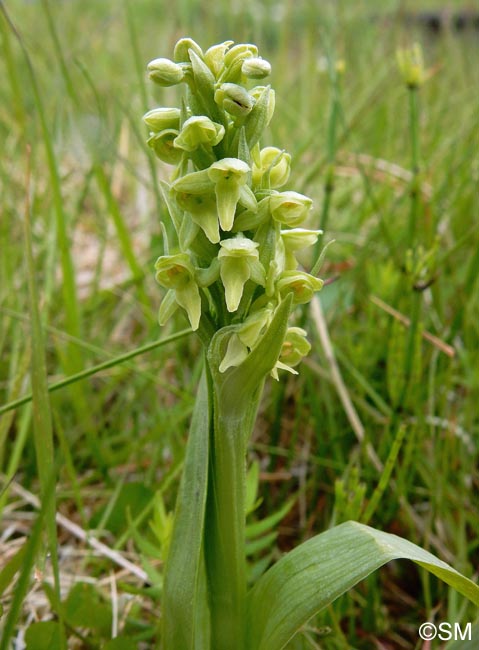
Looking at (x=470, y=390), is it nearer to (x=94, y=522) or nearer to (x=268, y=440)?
(x=268, y=440)

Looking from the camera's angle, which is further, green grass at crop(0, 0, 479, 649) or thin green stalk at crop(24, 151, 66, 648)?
green grass at crop(0, 0, 479, 649)

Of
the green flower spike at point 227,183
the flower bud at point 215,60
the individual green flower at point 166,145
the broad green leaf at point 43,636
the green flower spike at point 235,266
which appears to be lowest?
the broad green leaf at point 43,636

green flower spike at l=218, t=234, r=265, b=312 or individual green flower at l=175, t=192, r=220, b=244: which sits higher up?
individual green flower at l=175, t=192, r=220, b=244

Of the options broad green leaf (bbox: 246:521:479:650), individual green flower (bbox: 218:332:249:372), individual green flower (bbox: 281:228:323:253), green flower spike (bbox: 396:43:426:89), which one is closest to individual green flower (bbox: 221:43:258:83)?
individual green flower (bbox: 281:228:323:253)

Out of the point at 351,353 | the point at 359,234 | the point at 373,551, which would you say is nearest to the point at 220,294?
the point at 373,551

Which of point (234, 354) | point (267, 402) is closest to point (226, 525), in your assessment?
point (234, 354)

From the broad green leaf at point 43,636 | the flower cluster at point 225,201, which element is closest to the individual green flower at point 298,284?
the flower cluster at point 225,201

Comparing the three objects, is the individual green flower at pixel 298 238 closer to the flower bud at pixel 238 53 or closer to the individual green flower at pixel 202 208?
the individual green flower at pixel 202 208

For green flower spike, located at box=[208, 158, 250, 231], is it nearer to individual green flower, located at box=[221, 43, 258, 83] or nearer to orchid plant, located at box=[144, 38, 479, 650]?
orchid plant, located at box=[144, 38, 479, 650]
